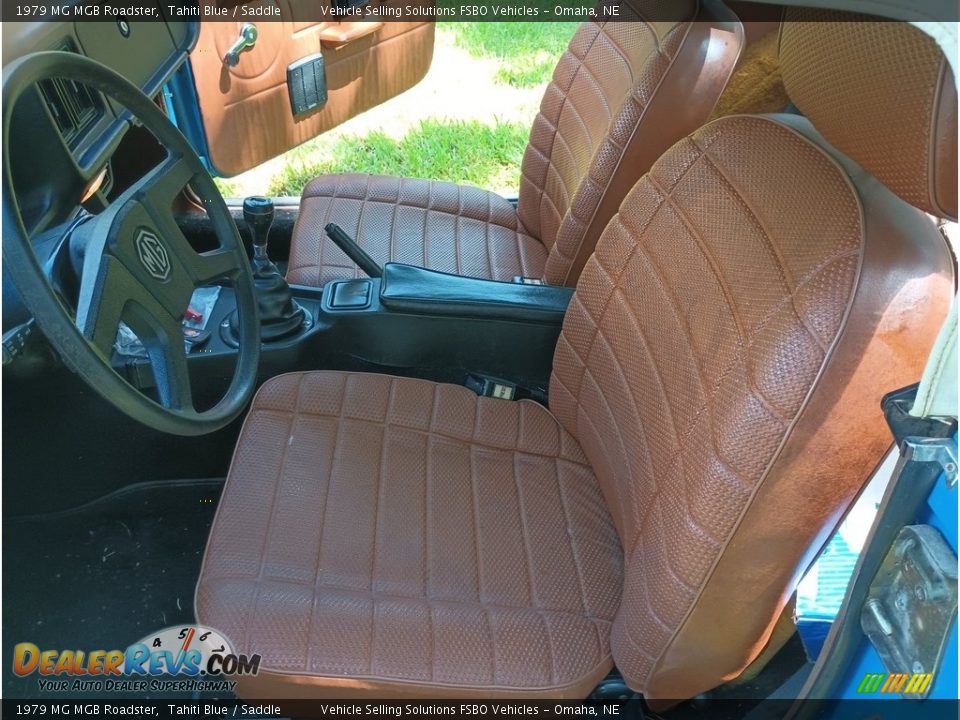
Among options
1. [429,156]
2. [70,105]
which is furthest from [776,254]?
[429,156]

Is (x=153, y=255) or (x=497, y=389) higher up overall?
(x=153, y=255)

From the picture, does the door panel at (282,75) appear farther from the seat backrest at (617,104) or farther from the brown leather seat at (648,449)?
the brown leather seat at (648,449)

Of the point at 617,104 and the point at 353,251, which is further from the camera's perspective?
the point at 353,251

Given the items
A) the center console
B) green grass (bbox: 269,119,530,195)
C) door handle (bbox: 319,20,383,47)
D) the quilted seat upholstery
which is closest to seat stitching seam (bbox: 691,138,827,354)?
the center console

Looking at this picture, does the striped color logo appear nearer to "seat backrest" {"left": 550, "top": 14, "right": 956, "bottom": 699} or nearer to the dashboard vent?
"seat backrest" {"left": 550, "top": 14, "right": 956, "bottom": 699}

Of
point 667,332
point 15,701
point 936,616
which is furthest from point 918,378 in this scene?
point 15,701

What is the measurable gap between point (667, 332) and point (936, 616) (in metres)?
0.45

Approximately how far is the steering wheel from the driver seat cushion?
0.14 meters

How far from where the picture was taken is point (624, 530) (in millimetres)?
1108

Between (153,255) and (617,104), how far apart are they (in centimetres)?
85

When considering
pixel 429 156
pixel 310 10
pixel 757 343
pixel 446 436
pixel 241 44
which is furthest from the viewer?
pixel 429 156

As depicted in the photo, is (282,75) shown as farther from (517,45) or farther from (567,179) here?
(517,45)

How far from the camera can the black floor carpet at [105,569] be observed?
1.52 meters

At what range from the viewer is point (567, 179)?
1662mm
